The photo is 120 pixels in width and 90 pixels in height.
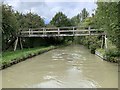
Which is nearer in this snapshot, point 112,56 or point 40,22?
point 112,56

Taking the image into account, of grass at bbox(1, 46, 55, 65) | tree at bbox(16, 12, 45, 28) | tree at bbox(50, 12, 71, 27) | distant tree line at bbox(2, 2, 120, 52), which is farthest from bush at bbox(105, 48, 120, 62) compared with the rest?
tree at bbox(50, 12, 71, 27)

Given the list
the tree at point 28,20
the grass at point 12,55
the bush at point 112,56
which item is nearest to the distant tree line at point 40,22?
the tree at point 28,20

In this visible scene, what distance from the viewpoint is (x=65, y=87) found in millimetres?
9000

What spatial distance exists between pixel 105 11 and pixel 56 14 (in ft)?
140

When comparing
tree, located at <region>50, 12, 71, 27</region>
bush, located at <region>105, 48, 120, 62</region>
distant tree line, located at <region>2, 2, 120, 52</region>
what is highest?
tree, located at <region>50, 12, 71, 27</region>

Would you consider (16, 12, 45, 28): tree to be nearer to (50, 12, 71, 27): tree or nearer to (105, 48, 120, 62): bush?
(105, 48, 120, 62): bush

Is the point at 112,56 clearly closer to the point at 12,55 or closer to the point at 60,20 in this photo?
the point at 12,55

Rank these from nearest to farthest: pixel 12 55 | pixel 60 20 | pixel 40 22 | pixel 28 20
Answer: pixel 12 55
pixel 28 20
pixel 40 22
pixel 60 20

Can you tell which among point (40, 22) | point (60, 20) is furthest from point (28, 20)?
point (60, 20)

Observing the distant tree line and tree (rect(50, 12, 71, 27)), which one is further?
tree (rect(50, 12, 71, 27))

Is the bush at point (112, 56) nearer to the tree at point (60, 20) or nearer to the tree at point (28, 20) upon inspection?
the tree at point (28, 20)

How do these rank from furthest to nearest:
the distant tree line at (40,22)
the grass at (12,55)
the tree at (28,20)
A: the tree at (28,20) → the grass at (12,55) → the distant tree line at (40,22)

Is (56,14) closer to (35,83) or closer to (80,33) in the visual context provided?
(80,33)

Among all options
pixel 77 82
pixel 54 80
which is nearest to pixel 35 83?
pixel 54 80
